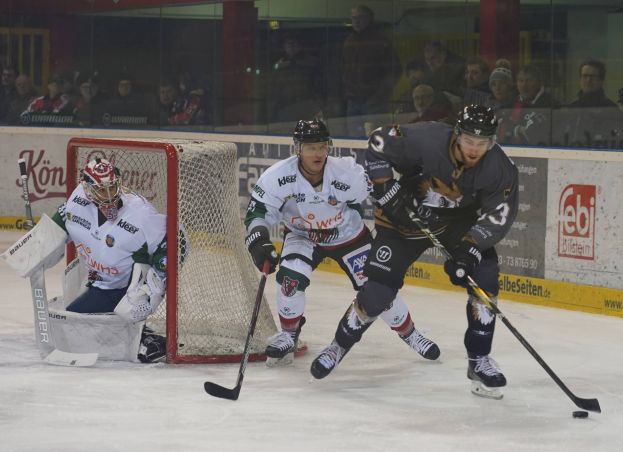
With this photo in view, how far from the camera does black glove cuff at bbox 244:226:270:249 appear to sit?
480cm

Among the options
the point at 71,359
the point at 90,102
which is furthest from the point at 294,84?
the point at 71,359

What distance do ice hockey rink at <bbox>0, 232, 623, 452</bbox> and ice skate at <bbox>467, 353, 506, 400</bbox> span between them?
5 centimetres

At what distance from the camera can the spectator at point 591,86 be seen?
672cm

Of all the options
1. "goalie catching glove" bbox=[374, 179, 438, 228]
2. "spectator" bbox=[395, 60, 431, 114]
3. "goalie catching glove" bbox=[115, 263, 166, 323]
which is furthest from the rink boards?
"goalie catching glove" bbox=[115, 263, 166, 323]

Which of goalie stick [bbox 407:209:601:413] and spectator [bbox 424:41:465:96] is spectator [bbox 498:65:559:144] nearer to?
spectator [bbox 424:41:465:96]

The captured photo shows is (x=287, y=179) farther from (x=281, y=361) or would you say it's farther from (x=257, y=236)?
(x=281, y=361)

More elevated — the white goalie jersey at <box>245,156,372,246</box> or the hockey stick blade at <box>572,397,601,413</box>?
the white goalie jersey at <box>245,156,372,246</box>

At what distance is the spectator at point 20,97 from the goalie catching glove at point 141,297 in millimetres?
5228

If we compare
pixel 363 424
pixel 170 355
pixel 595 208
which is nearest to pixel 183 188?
pixel 170 355

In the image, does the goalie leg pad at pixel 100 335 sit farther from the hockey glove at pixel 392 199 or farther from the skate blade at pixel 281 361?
the hockey glove at pixel 392 199

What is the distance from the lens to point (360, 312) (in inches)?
179

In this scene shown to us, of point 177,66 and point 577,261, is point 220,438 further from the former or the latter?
point 177,66

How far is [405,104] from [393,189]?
11.8 ft

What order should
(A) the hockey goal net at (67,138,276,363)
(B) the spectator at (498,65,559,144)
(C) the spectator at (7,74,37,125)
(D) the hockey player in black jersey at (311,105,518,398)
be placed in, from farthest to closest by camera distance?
1. (C) the spectator at (7,74,37,125)
2. (B) the spectator at (498,65,559,144)
3. (A) the hockey goal net at (67,138,276,363)
4. (D) the hockey player in black jersey at (311,105,518,398)
